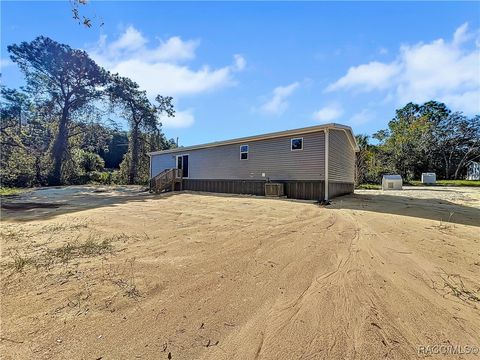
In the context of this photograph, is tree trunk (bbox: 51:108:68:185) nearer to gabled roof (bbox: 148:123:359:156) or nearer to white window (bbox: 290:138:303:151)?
gabled roof (bbox: 148:123:359:156)

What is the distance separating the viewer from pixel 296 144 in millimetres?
11500

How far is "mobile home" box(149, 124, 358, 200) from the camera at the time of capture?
1084 cm

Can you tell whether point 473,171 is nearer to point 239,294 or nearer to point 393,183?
point 393,183

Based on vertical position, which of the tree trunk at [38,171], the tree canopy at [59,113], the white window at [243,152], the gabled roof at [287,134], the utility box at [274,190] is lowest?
the utility box at [274,190]

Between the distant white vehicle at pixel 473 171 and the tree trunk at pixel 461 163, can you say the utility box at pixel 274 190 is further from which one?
the distant white vehicle at pixel 473 171

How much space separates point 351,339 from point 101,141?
2875cm

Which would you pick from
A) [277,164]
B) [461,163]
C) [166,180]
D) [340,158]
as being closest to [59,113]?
[166,180]

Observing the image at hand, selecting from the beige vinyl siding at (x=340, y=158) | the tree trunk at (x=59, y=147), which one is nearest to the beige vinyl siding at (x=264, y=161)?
the beige vinyl siding at (x=340, y=158)

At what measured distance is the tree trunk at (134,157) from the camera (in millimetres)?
25953

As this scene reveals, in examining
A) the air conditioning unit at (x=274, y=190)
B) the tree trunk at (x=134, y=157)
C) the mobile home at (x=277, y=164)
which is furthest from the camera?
the tree trunk at (x=134, y=157)

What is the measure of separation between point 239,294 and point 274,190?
9.34m

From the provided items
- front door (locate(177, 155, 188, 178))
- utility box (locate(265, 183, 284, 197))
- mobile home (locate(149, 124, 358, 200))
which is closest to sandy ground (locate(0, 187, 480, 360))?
mobile home (locate(149, 124, 358, 200))

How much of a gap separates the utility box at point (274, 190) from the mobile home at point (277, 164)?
0.92 feet

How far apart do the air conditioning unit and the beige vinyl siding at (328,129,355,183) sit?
2.15m
